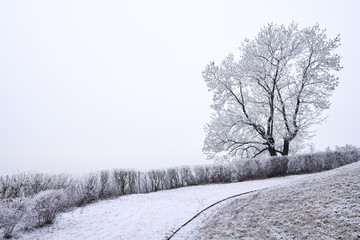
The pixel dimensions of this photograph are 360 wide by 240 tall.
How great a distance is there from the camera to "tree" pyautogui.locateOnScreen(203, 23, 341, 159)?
708 inches

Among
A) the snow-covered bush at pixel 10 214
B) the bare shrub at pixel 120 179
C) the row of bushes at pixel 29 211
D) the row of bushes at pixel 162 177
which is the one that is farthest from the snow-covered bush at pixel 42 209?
the bare shrub at pixel 120 179

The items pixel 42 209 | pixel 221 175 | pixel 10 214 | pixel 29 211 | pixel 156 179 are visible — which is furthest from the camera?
pixel 221 175

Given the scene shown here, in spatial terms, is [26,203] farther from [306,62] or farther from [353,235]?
[306,62]

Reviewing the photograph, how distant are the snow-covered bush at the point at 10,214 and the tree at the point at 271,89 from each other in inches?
568

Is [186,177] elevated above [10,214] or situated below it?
above

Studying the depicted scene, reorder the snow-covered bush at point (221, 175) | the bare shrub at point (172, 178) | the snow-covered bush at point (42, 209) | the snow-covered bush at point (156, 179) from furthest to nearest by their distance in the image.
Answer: the snow-covered bush at point (221, 175) < the bare shrub at point (172, 178) < the snow-covered bush at point (156, 179) < the snow-covered bush at point (42, 209)

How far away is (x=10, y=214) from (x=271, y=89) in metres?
20.1

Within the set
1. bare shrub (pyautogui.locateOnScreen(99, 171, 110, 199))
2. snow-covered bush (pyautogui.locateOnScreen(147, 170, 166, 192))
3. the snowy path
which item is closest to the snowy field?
the snowy path

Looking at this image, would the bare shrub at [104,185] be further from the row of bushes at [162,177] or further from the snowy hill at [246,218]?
the snowy hill at [246,218]

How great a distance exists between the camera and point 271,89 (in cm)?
Result: 1981

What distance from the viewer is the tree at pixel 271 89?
1798cm

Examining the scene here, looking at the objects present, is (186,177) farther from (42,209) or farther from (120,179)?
(42,209)

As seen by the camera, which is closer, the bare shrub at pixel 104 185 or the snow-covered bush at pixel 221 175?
the bare shrub at pixel 104 185

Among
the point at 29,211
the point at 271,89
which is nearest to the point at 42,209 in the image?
the point at 29,211
